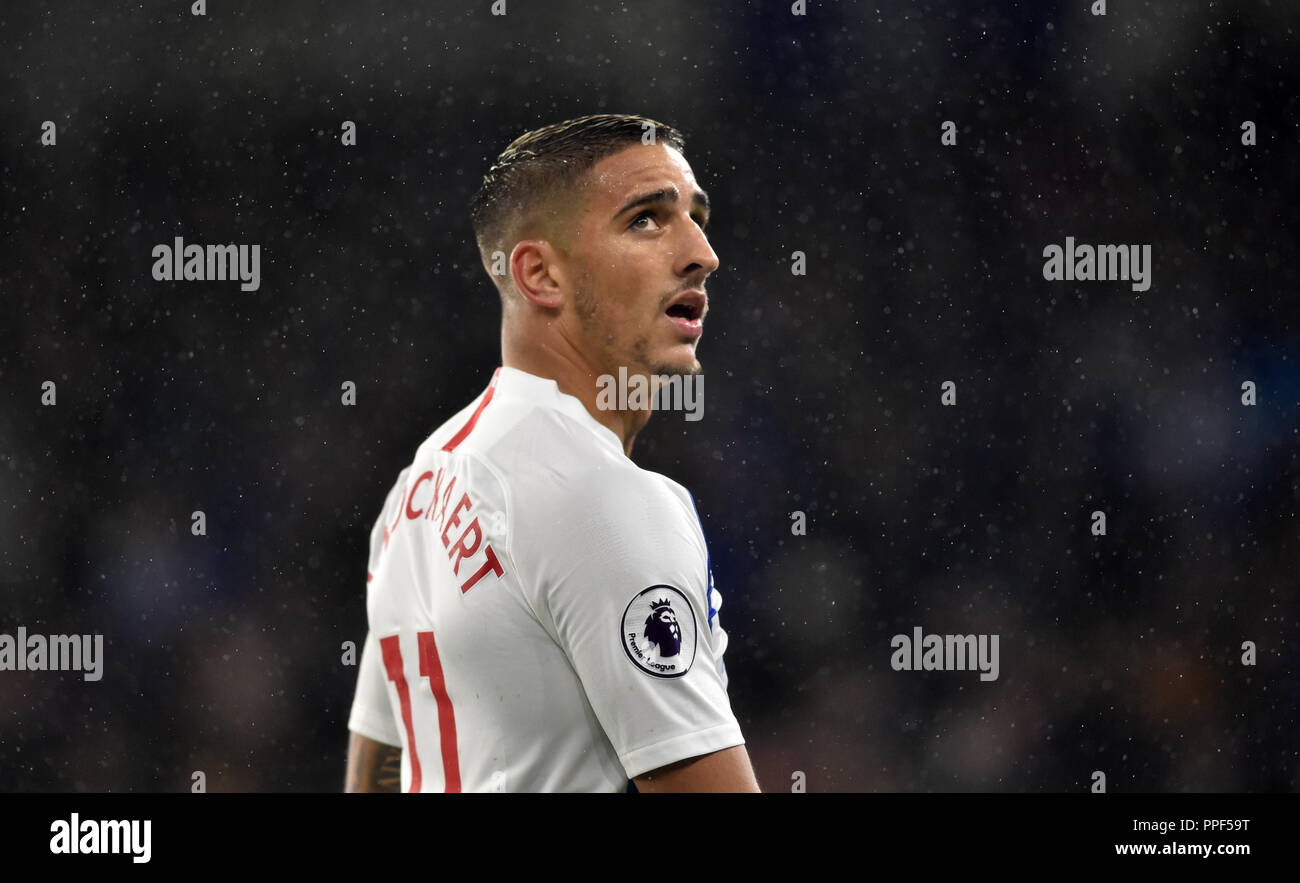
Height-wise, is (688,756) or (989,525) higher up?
(989,525)

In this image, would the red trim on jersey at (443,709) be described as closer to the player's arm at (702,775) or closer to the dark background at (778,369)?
the player's arm at (702,775)

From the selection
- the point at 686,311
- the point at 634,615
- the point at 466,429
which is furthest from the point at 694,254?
the point at 634,615

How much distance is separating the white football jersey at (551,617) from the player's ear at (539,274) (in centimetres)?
21

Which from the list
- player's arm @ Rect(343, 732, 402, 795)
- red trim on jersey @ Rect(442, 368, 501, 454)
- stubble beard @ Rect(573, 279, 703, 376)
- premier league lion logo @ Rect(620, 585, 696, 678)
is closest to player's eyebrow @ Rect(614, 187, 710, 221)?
stubble beard @ Rect(573, 279, 703, 376)

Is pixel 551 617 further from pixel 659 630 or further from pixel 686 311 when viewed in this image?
pixel 686 311

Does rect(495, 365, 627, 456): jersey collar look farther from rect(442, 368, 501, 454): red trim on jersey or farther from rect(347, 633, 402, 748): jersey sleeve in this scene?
rect(347, 633, 402, 748): jersey sleeve

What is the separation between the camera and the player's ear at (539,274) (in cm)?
189

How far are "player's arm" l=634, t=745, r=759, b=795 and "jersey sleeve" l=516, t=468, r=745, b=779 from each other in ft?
0.04

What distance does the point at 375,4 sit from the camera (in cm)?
335

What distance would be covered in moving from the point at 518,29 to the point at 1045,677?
104 inches

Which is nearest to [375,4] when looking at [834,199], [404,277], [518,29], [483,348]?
[518,29]

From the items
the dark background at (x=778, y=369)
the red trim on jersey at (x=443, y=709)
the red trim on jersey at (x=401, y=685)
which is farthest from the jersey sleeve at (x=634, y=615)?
the dark background at (x=778, y=369)

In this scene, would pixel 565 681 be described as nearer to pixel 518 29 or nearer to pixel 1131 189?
pixel 518 29

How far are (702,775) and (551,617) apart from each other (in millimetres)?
282
